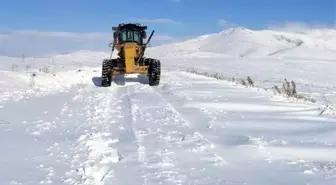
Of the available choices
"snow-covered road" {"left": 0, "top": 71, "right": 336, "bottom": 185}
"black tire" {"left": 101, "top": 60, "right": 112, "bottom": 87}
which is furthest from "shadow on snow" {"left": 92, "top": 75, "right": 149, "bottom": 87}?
"snow-covered road" {"left": 0, "top": 71, "right": 336, "bottom": 185}

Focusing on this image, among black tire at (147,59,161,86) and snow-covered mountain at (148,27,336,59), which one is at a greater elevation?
snow-covered mountain at (148,27,336,59)

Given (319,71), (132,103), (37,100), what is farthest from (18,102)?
(319,71)

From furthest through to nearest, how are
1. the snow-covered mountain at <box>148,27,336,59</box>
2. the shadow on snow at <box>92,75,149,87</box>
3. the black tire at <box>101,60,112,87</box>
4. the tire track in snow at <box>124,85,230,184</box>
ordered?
the snow-covered mountain at <box>148,27,336,59</box>, the shadow on snow at <box>92,75,149,87</box>, the black tire at <box>101,60,112,87</box>, the tire track in snow at <box>124,85,230,184</box>

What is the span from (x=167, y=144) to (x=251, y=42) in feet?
275

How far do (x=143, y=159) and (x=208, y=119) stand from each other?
3169 millimetres

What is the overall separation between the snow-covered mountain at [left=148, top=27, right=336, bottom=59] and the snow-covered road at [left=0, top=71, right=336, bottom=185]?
66.6 meters

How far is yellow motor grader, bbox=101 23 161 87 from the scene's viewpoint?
59.3ft

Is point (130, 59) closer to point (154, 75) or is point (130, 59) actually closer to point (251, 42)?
point (154, 75)

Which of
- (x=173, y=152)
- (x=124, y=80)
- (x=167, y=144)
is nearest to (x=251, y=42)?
(x=124, y=80)

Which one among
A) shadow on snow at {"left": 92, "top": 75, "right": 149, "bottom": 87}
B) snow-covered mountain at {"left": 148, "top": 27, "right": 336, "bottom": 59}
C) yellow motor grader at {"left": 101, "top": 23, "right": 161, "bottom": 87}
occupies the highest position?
snow-covered mountain at {"left": 148, "top": 27, "right": 336, "bottom": 59}

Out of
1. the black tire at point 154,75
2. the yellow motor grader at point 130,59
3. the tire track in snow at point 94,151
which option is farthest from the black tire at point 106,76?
the tire track in snow at point 94,151

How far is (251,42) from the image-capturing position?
8850cm

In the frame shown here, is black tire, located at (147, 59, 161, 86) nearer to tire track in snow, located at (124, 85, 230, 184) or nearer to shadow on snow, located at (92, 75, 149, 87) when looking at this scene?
shadow on snow, located at (92, 75, 149, 87)

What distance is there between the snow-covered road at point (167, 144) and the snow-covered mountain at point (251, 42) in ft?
218
